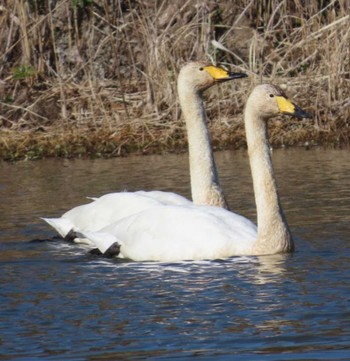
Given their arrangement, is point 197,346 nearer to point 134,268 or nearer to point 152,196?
point 134,268

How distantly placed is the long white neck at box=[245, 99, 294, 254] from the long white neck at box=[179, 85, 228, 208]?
3.32ft

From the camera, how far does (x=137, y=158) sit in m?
15.6

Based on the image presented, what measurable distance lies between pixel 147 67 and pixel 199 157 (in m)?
6.68

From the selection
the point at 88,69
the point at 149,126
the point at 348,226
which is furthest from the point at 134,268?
the point at 88,69

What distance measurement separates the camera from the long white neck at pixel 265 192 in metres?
8.70

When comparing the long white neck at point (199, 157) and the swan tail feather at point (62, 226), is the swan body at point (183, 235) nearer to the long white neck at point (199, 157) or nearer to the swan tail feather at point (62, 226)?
the long white neck at point (199, 157)

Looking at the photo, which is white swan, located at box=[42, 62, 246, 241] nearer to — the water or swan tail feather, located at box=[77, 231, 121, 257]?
the water

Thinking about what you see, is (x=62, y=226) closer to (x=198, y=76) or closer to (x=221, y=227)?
(x=198, y=76)

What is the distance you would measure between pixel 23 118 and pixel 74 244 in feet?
23.7

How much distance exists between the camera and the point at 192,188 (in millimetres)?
10188

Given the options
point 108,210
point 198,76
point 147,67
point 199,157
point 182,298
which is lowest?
point 182,298

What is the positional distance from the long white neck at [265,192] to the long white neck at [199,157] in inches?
39.8

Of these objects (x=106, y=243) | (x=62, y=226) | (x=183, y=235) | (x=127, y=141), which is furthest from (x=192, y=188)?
(x=127, y=141)

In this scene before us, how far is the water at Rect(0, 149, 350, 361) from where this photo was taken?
20.5 ft
